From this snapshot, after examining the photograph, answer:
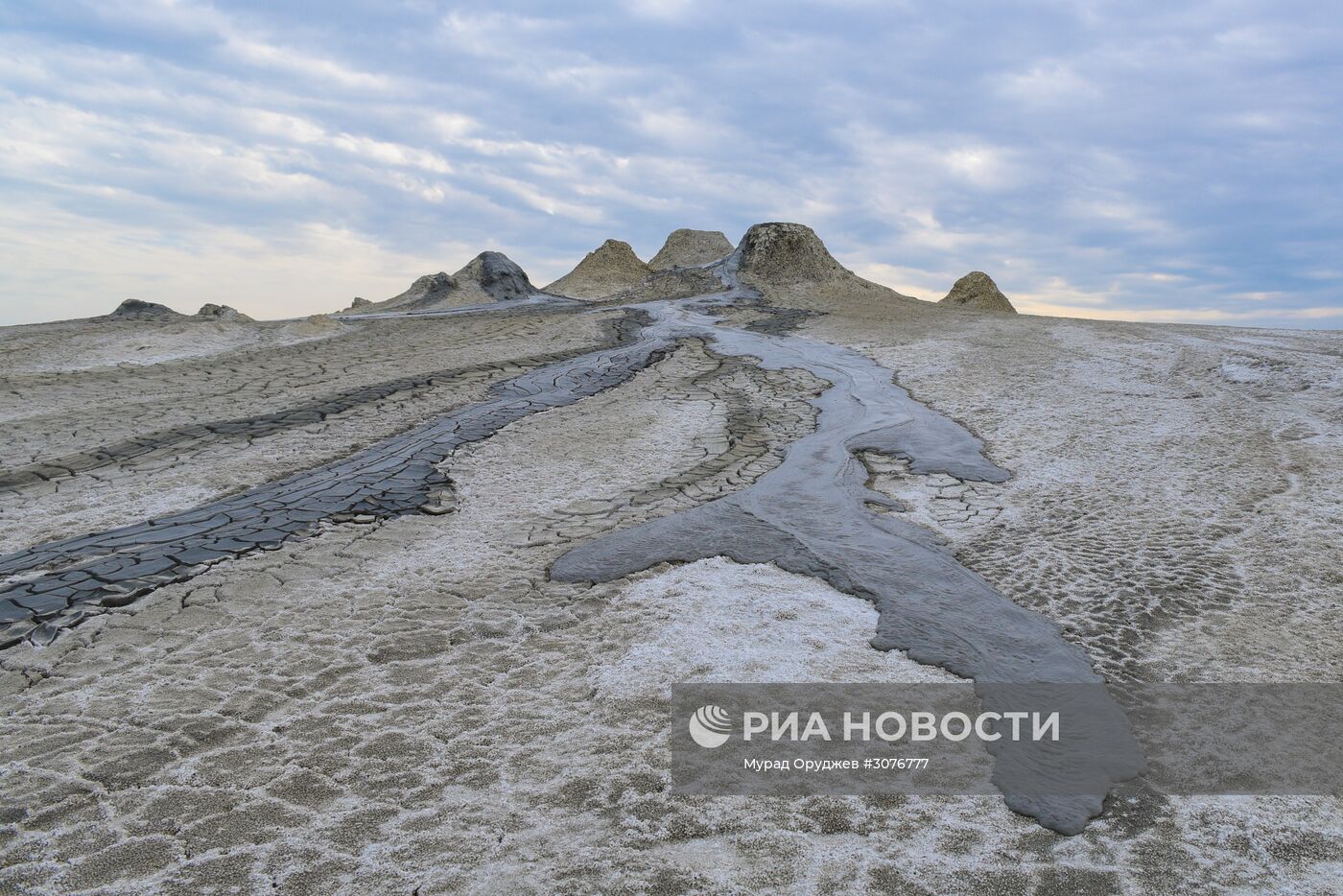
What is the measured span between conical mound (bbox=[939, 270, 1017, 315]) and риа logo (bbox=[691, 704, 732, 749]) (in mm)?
20464

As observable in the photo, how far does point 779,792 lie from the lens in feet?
7.33

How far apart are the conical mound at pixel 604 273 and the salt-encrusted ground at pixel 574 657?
19.3 meters

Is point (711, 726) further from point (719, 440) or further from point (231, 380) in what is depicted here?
point (231, 380)

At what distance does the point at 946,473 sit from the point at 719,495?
171 centimetres

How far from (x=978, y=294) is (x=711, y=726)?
21338 millimetres

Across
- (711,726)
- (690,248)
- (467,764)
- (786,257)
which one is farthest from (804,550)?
(690,248)

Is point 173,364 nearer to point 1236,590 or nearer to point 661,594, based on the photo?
point 661,594

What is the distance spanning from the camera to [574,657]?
2979 mm

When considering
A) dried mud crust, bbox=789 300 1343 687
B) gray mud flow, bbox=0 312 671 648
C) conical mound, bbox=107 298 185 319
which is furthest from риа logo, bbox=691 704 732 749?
conical mound, bbox=107 298 185 319

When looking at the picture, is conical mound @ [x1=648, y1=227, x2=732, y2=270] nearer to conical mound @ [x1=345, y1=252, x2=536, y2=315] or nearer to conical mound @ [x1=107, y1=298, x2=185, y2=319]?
conical mound @ [x1=345, y1=252, x2=536, y2=315]

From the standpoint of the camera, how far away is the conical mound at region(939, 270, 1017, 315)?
21250 millimetres

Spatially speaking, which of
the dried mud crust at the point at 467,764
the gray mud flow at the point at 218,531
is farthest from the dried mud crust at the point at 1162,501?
the gray mud flow at the point at 218,531

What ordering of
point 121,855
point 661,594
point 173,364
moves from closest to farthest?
point 121,855, point 661,594, point 173,364

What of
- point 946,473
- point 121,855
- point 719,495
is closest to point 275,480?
point 719,495
